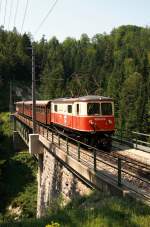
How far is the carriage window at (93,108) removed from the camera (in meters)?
21.2

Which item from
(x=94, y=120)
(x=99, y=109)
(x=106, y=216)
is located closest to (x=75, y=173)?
(x=94, y=120)

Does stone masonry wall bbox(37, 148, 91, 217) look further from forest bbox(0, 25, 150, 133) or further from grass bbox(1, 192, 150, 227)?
forest bbox(0, 25, 150, 133)

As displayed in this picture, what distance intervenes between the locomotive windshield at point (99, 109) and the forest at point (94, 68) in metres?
45.4

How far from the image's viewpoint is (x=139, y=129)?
66.6 metres

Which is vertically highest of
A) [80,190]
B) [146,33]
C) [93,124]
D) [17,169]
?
[146,33]

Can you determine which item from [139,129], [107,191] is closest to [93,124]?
[107,191]

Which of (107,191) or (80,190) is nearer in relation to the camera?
(107,191)

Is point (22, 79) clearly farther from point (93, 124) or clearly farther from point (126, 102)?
point (93, 124)

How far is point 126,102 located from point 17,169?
31.1 metres

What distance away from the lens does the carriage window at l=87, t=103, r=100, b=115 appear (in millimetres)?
21156

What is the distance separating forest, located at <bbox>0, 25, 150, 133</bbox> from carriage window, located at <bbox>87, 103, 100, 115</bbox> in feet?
150

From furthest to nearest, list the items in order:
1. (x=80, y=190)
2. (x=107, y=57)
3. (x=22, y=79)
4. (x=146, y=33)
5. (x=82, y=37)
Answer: (x=82, y=37) → (x=146, y=33) → (x=107, y=57) → (x=22, y=79) → (x=80, y=190)

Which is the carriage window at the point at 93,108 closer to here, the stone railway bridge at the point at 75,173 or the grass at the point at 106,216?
the stone railway bridge at the point at 75,173

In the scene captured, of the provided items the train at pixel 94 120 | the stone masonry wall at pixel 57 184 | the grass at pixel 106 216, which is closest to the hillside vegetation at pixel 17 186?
the stone masonry wall at pixel 57 184
